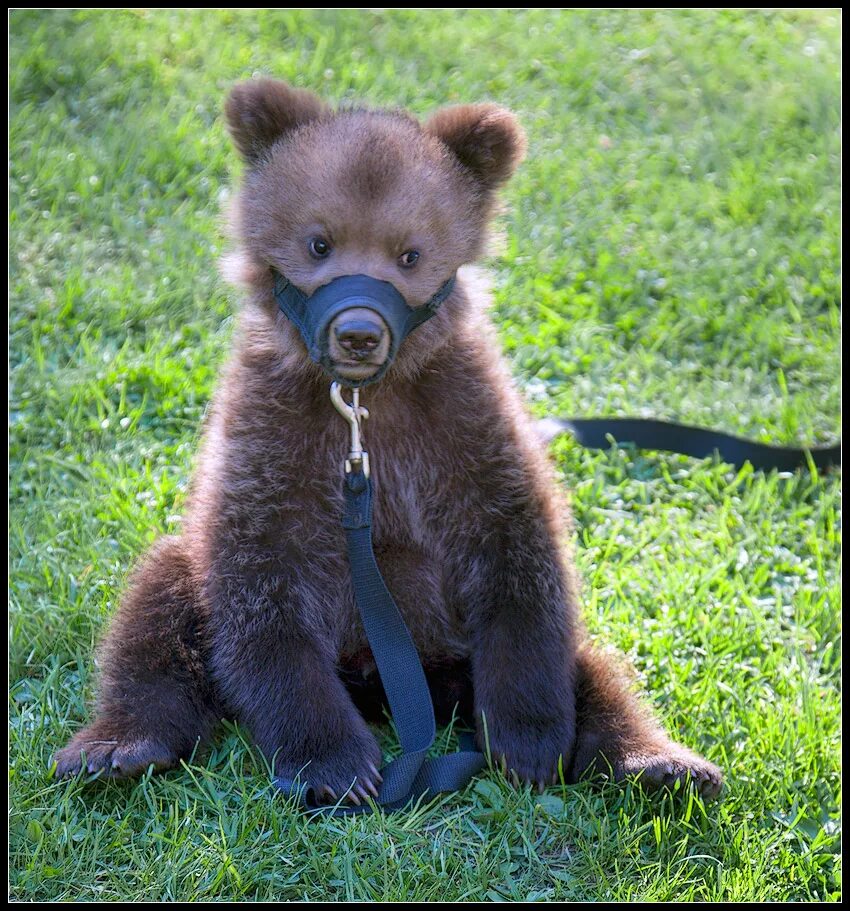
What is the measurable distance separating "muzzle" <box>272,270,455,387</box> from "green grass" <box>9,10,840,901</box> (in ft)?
3.70

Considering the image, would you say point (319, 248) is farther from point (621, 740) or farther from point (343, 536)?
point (621, 740)

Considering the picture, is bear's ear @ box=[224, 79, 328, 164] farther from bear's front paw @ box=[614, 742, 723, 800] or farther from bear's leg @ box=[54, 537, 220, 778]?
bear's front paw @ box=[614, 742, 723, 800]

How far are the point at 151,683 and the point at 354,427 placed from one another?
1.09 metres

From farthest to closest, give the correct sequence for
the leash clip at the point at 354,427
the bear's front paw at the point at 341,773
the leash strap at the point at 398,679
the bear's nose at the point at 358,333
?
1. the leash clip at the point at 354,427
2. the leash strap at the point at 398,679
3. the bear's front paw at the point at 341,773
4. the bear's nose at the point at 358,333

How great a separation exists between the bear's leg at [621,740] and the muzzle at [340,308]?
4.38 ft

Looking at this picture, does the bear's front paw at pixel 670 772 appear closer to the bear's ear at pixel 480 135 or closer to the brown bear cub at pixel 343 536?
the brown bear cub at pixel 343 536

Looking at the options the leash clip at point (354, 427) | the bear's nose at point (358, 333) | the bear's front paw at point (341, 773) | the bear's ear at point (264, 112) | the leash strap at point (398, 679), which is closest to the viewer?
the bear's nose at point (358, 333)

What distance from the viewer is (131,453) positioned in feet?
16.9

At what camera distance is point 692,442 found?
215 inches

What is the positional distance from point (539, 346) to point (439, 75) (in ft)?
8.74

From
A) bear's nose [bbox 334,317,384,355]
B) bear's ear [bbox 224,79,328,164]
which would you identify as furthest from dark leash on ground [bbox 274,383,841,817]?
bear's ear [bbox 224,79,328,164]

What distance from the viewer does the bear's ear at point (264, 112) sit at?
12.9 ft

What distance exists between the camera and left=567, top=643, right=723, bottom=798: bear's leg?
3633 mm

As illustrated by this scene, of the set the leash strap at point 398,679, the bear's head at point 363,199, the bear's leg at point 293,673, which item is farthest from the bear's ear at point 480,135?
the bear's leg at point 293,673
